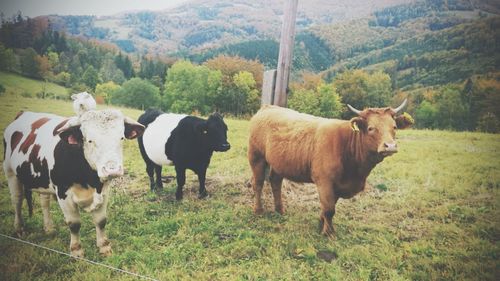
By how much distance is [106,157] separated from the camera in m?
2.86

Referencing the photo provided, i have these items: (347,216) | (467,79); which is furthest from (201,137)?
(467,79)

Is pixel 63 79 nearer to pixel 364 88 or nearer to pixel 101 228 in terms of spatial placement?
pixel 101 228

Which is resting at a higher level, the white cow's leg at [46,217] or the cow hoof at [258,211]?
the white cow's leg at [46,217]

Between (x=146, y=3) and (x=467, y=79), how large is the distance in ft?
14.6

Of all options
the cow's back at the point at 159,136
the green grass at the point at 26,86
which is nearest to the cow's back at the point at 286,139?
the cow's back at the point at 159,136

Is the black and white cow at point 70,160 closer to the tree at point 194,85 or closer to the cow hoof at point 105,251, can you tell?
the cow hoof at point 105,251

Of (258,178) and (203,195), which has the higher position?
(258,178)

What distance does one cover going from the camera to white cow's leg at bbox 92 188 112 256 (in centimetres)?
355

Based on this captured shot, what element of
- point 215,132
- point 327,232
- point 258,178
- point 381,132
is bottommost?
point 327,232

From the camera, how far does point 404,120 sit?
3.62m

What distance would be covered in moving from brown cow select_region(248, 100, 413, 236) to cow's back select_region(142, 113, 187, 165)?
63.3 inches

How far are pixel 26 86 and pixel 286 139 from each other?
3.53m

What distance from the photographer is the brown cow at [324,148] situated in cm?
354

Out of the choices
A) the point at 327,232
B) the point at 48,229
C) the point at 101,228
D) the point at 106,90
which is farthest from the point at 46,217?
the point at 327,232
